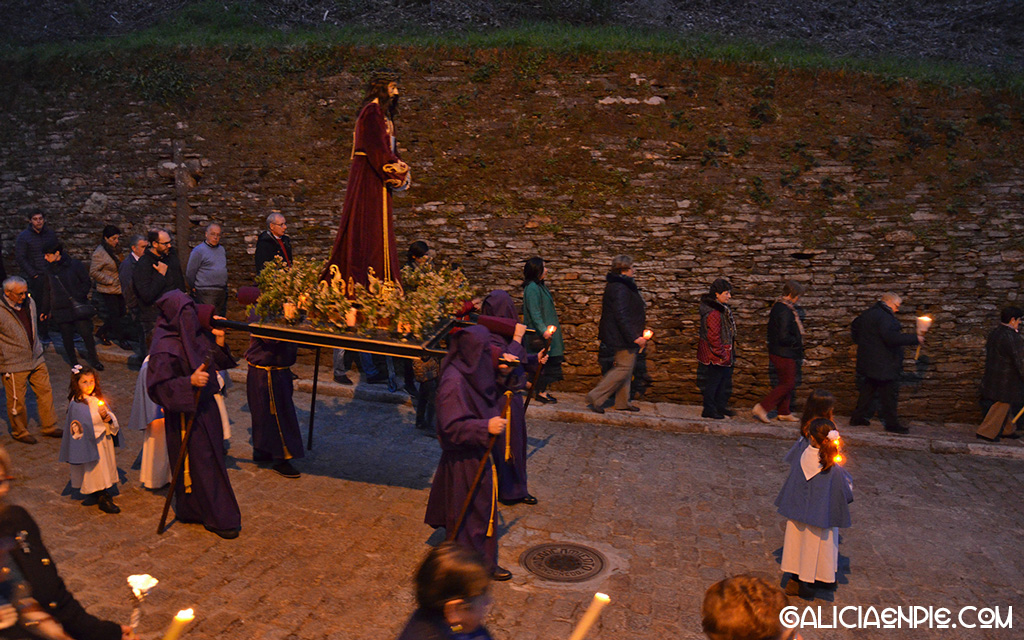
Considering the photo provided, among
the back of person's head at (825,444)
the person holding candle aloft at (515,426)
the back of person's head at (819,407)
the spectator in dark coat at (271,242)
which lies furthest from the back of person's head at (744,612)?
the spectator in dark coat at (271,242)

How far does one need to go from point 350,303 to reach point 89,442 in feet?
8.56

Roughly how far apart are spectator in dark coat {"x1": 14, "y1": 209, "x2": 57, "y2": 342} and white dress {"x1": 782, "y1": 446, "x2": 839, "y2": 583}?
10.0 m

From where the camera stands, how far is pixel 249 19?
15.3 m

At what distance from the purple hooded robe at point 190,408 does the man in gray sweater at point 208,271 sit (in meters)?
4.64

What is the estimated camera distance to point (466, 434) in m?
5.74

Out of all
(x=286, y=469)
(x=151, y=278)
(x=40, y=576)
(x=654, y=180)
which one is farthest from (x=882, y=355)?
(x=151, y=278)

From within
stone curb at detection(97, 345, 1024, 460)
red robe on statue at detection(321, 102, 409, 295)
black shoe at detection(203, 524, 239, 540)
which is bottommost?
stone curb at detection(97, 345, 1024, 460)

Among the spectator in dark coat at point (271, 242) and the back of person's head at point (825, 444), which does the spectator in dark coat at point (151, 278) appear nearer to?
the spectator in dark coat at point (271, 242)

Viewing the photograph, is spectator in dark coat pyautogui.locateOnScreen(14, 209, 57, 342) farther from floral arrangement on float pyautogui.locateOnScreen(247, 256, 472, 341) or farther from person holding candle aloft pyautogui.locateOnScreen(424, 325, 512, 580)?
person holding candle aloft pyautogui.locateOnScreen(424, 325, 512, 580)

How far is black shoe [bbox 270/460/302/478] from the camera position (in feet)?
26.3

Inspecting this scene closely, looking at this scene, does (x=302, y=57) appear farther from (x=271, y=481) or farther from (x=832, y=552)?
(x=832, y=552)

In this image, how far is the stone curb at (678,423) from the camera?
31.4 ft

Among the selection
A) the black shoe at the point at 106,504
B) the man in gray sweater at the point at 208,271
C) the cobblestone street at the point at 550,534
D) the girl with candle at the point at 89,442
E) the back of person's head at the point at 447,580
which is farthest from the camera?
the man in gray sweater at the point at 208,271

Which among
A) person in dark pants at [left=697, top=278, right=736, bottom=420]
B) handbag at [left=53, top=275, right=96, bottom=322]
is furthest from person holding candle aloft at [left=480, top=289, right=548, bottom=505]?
handbag at [left=53, top=275, right=96, bottom=322]
